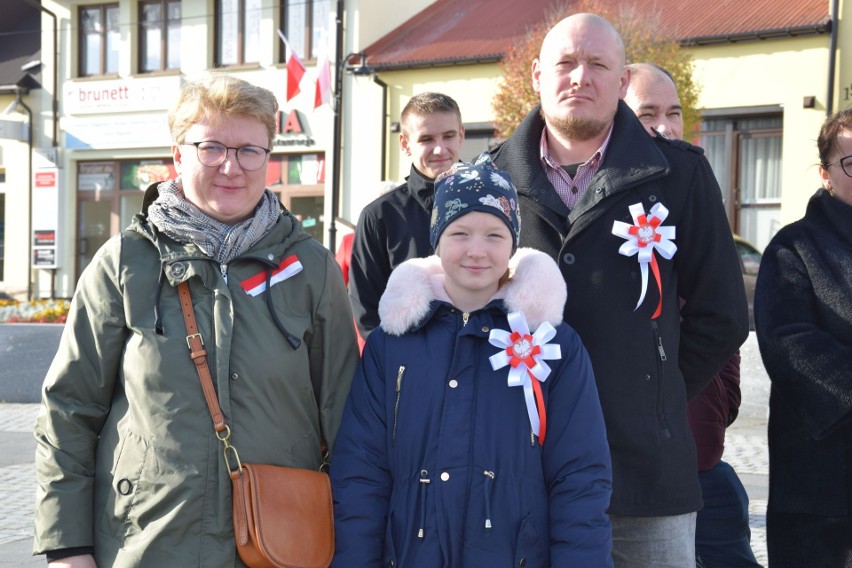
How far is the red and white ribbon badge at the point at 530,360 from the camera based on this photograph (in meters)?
2.98

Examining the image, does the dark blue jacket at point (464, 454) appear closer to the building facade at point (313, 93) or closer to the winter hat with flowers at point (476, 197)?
the winter hat with flowers at point (476, 197)

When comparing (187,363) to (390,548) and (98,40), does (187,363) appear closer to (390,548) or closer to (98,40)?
(390,548)

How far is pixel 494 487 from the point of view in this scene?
294 centimetres

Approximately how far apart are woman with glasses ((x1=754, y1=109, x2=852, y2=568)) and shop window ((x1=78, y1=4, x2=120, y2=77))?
2348 cm

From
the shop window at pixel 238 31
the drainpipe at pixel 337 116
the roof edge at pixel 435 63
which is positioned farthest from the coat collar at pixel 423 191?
the shop window at pixel 238 31

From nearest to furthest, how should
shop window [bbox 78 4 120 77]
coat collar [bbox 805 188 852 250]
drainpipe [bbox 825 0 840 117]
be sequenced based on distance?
coat collar [bbox 805 188 852 250], drainpipe [bbox 825 0 840 117], shop window [bbox 78 4 120 77]

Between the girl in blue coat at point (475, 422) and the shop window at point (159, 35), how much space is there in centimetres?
2260

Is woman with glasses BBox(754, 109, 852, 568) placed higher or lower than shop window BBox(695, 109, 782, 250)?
lower

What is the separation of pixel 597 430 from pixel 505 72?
666 inches

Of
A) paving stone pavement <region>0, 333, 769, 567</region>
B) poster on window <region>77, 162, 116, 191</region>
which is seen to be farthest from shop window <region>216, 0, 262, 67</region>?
paving stone pavement <region>0, 333, 769, 567</region>

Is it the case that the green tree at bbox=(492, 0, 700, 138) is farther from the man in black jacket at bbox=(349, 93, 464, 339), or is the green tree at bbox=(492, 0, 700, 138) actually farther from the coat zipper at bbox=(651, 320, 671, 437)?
the coat zipper at bbox=(651, 320, 671, 437)

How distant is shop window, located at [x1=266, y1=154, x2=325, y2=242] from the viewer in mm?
23312

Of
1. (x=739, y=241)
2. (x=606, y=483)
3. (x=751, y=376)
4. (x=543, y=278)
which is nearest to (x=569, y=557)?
(x=606, y=483)

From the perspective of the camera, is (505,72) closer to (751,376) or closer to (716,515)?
(751,376)
